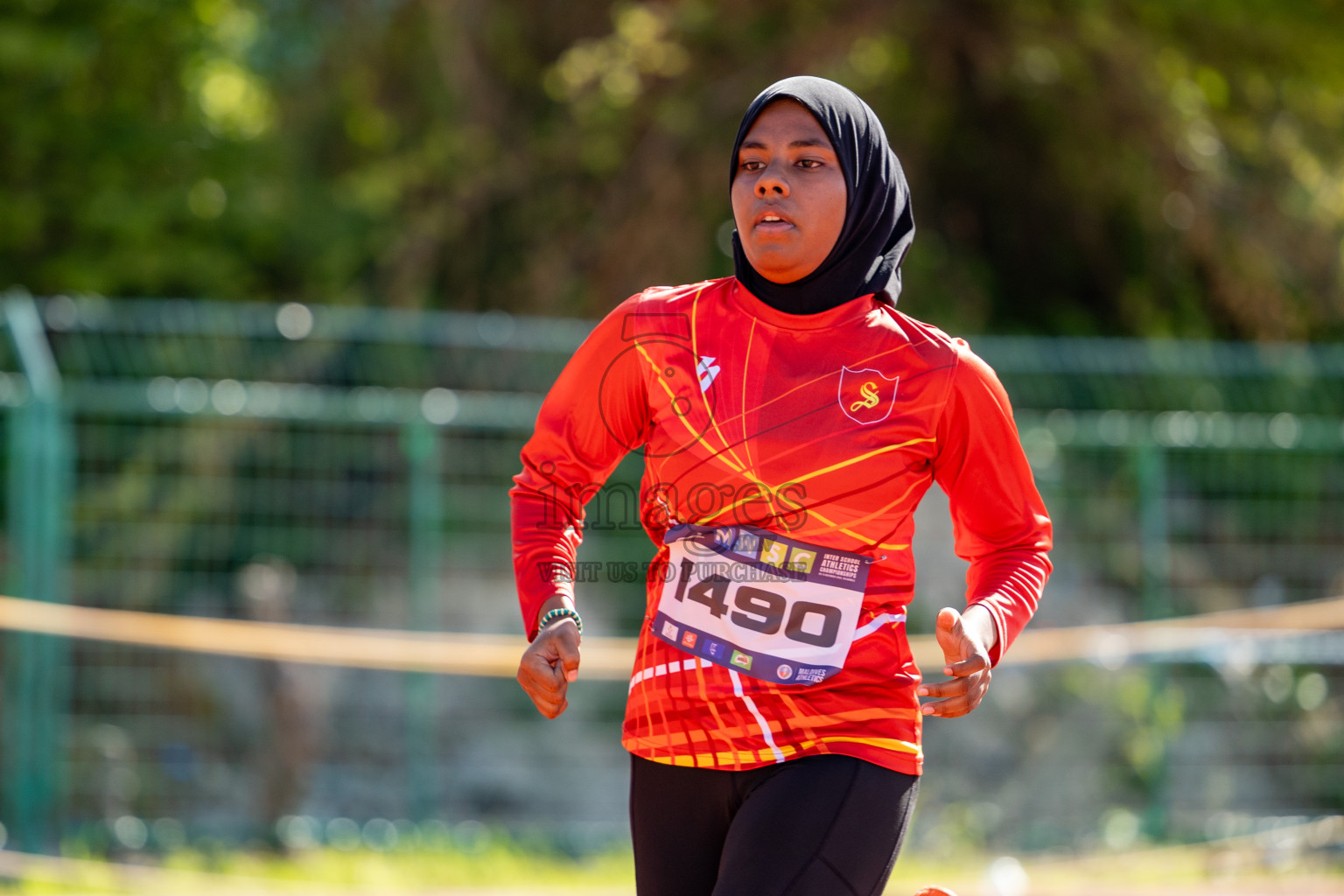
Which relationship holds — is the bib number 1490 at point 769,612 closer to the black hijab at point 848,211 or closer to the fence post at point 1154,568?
the black hijab at point 848,211

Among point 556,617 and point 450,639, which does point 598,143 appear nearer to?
point 450,639

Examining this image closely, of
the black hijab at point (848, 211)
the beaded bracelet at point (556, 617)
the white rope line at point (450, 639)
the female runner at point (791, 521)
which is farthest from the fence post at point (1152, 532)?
the beaded bracelet at point (556, 617)

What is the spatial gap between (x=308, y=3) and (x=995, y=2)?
497 centimetres

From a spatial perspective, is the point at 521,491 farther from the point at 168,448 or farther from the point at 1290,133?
the point at 1290,133

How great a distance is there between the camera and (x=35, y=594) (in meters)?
6.54

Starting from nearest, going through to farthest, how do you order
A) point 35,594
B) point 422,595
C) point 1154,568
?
1. point 35,594
2. point 422,595
3. point 1154,568

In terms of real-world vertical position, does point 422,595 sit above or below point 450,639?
above

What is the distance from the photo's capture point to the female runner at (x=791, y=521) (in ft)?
7.17

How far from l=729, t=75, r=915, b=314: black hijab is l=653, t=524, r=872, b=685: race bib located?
1.35 feet

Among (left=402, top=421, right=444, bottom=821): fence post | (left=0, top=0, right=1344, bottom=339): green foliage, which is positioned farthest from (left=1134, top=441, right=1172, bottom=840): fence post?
(left=402, top=421, right=444, bottom=821): fence post

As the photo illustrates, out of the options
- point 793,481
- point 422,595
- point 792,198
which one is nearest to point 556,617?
point 793,481

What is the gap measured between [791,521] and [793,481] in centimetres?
7

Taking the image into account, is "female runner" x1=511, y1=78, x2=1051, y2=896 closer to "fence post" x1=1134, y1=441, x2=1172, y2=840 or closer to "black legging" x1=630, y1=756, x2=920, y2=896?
"black legging" x1=630, y1=756, x2=920, y2=896

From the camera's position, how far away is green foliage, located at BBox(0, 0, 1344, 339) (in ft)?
30.1
